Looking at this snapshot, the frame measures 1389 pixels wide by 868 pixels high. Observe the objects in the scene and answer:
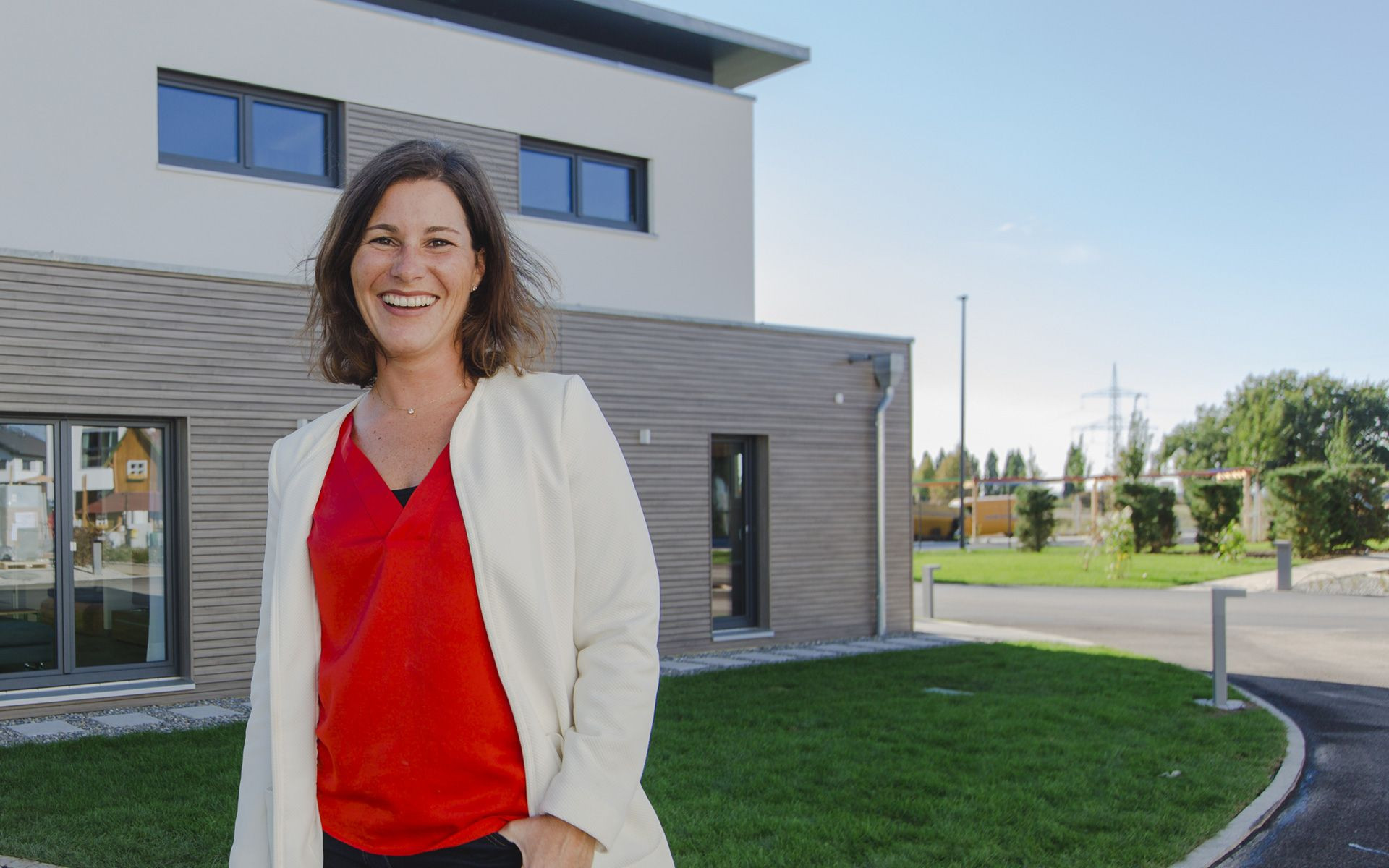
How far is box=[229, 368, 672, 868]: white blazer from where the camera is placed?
1.57 meters

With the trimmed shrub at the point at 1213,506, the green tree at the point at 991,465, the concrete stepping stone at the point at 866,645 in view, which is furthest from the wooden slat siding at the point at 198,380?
the green tree at the point at 991,465

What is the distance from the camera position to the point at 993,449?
93375mm

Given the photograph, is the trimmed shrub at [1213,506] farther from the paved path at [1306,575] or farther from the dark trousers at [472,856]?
the dark trousers at [472,856]

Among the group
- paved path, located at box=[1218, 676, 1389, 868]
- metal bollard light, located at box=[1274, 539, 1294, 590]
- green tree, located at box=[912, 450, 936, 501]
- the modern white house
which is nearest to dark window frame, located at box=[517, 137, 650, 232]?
the modern white house

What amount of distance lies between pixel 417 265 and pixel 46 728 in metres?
7.97

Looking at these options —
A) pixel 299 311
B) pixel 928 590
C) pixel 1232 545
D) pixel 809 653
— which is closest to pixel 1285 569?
pixel 1232 545

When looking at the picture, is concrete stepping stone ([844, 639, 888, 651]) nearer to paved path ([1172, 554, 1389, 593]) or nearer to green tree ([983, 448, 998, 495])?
paved path ([1172, 554, 1389, 593])

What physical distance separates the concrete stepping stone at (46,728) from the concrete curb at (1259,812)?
729 centimetres

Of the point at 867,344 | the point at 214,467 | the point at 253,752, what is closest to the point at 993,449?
the point at 867,344

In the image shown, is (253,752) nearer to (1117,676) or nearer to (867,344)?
(1117,676)

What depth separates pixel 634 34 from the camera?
14695 millimetres

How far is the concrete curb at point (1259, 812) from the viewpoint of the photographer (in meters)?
5.25

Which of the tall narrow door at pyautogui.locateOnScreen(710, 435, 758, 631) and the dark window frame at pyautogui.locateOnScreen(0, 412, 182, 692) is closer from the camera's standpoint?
the dark window frame at pyautogui.locateOnScreen(0, 412, 182, 692)

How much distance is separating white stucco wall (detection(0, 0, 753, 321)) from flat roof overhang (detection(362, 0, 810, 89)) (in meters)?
0.77
